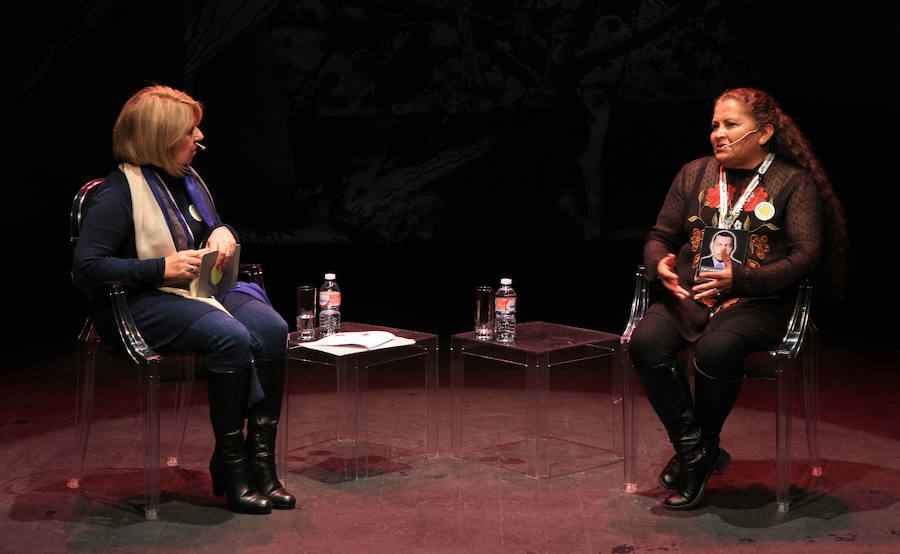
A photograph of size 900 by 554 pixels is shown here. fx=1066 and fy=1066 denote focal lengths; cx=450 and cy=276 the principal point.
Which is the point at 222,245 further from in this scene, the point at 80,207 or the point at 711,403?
the point at 711,403

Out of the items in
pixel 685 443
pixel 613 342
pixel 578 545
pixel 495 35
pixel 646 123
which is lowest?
pixel 578 545

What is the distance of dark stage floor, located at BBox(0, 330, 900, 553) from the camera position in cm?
301

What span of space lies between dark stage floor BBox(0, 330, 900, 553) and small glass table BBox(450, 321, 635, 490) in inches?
1.1

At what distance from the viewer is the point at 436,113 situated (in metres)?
6.77

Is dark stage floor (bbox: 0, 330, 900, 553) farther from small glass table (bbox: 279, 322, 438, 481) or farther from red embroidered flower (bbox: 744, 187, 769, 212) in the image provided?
red embroidered flower (bbox: 744, 187, 769, 212)

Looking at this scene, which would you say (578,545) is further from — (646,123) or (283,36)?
(283,36)

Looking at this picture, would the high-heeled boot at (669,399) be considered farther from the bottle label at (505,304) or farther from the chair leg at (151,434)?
the chair leg at (151,434)

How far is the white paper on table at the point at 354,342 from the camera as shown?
357 cm

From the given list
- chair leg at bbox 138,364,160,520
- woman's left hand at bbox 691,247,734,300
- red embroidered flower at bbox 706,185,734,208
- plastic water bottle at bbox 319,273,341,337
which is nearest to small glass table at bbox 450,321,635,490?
woman's left hand at bbox 691,247,734,300

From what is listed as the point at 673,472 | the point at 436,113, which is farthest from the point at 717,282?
the point at 436,113

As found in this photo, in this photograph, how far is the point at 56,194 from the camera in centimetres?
673

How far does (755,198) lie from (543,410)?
3.22 ft

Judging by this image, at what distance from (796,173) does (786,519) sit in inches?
42.8

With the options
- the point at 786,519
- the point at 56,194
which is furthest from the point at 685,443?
the point at 56,194
